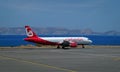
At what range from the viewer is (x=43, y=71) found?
65.4 feet

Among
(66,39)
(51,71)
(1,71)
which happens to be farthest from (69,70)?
(66,39)

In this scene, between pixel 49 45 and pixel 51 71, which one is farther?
pixel 49 45

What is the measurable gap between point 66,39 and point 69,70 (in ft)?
156

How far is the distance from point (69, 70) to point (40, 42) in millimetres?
49026

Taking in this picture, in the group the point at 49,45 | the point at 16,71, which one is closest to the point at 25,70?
the point at 16,71

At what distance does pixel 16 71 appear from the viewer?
779 inches

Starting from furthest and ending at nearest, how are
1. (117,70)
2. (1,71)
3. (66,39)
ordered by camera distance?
(66,39) → (117,70) → (1,71)

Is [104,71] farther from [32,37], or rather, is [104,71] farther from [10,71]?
[32,37]

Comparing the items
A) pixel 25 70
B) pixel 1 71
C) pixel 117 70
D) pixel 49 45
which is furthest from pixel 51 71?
pixel 49 45

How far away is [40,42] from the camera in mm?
69438

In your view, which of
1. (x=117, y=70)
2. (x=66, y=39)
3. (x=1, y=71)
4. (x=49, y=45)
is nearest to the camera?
(x=1, y=71)

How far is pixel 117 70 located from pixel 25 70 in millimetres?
6184

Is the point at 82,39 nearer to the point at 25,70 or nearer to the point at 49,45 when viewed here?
the point at 49,45

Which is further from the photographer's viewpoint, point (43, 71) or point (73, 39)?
point (73, 39)
